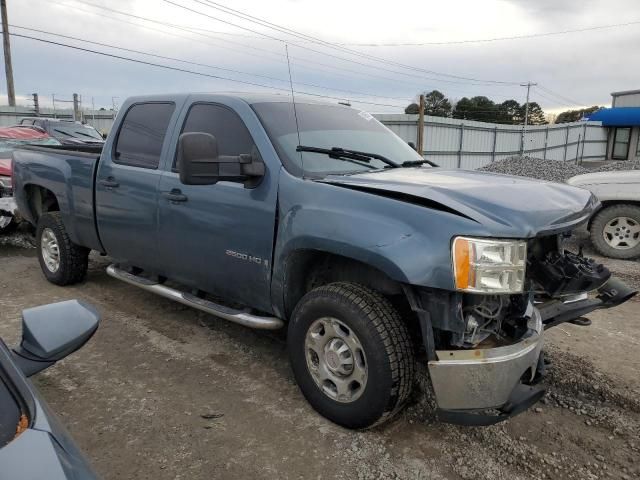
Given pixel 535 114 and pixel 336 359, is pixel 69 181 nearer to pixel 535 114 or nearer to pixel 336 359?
pixel 336 359

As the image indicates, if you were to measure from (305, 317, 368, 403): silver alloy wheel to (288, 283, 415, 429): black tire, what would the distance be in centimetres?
4

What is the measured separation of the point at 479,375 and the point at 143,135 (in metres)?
3.41

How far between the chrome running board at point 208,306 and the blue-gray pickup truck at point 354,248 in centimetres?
2

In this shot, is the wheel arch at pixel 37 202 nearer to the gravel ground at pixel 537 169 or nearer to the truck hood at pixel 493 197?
the truck hood at pixel 493 197

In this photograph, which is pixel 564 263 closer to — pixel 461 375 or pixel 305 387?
pixel 461 375

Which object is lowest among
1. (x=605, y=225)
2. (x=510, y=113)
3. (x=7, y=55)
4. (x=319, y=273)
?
(x=605, y=225)

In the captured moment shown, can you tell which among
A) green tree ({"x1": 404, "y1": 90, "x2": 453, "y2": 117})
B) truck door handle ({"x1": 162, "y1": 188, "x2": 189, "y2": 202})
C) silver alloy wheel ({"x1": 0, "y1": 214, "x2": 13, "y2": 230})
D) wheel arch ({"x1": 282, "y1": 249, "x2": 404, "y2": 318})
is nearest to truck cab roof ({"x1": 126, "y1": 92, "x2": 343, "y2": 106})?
truck door handle ({"x1": 162, "y1": 188, "x2": 189, "y2": 202})

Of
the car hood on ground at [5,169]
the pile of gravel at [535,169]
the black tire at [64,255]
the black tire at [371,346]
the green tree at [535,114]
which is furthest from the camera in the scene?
the green tree at [535,114]

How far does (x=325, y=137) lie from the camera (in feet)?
12.3

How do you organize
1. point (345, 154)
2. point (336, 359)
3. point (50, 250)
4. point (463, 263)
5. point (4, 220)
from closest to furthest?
point (463, 263) < point (336, 359) < point (345, 154) < point (50, 250) < point (4, 220)

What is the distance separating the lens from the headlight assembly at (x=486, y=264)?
8.12 ft

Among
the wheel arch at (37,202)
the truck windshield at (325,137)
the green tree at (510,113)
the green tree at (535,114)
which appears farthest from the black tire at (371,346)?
the green tree at (535,114)

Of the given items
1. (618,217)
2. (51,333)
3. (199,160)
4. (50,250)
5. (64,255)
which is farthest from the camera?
(618,217)

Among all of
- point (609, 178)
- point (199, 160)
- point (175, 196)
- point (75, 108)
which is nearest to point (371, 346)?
point (199, 160)
